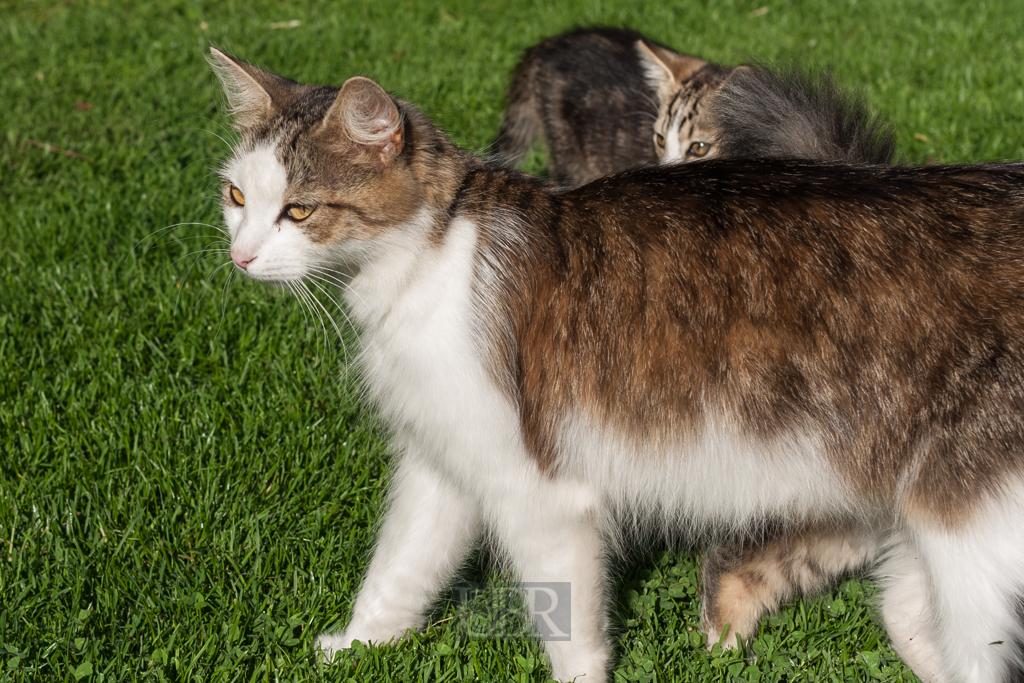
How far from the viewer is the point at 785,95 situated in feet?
10.0

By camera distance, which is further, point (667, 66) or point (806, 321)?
point (667, 66)

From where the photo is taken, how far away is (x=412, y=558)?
115 inches

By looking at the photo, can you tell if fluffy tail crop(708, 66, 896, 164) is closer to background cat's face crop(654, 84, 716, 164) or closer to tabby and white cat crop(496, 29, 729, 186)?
background cat's face crop(654, 84, 716, 164)

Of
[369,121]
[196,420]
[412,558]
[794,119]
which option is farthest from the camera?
[196,420]

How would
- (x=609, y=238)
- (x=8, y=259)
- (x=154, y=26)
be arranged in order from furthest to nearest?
(x=154, y=26) → (x=8, y=259) → (x=609, y=238)

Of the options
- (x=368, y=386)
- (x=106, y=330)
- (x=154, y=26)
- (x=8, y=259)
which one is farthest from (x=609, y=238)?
(x=154, y=26)

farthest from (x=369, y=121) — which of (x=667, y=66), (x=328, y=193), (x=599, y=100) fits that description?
(x=599, y=100)

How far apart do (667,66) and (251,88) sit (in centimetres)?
268

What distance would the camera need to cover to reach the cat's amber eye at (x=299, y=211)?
8.09ft

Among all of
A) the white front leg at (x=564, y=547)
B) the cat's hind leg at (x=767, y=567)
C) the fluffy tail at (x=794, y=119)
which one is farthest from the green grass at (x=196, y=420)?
the fluffy tail at (x=794, y=119)

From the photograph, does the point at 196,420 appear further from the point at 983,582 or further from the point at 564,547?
the point at 983,582

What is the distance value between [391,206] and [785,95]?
1416 millimetres

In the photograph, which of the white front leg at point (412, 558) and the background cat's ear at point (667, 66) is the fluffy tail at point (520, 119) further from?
the white front leg at point (412, 558)

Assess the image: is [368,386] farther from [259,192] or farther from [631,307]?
[631,307]
